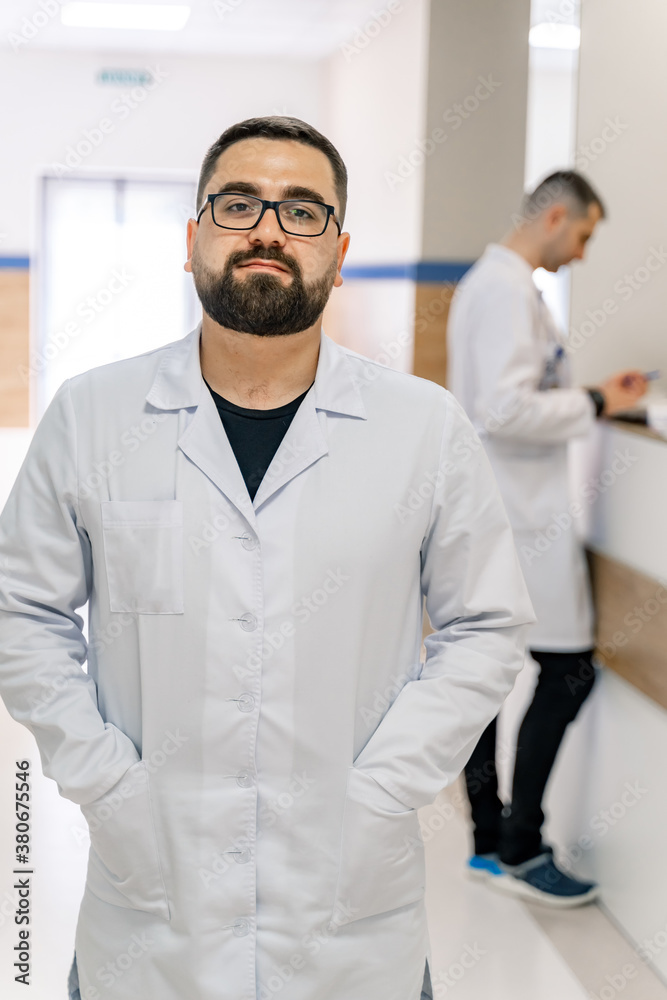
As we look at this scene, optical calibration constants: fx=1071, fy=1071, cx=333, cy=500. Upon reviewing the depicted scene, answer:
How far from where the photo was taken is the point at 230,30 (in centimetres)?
749

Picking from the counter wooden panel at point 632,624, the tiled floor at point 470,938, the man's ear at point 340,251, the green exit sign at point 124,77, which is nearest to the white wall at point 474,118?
the counter wooden panel at point 632,624

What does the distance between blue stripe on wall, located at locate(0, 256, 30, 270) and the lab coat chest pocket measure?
24.5 ft

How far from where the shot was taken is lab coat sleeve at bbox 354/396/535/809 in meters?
1.40

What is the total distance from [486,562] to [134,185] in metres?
7.99

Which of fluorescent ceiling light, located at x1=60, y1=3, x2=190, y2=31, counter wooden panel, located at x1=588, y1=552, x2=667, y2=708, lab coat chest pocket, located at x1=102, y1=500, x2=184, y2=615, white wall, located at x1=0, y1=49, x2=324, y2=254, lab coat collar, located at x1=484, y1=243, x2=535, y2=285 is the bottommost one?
counter wooden panel, located at x1=588, y1=552, x2=667, y2=708

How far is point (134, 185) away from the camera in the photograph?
346 inches

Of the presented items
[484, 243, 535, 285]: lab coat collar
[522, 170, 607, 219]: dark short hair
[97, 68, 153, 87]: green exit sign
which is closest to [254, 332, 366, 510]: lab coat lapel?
[484, 243, 535, 285]: lab coat collar

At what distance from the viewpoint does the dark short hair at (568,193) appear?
2797 millimetres

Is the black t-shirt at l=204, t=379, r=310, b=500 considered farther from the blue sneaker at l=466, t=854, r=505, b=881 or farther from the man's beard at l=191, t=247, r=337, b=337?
the blue sneaker at l=466, t=854, r=505, b=881

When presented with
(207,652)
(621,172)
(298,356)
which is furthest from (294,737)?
(621,172)

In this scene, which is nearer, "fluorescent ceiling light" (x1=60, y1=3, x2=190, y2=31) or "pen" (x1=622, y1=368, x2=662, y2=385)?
"pen" (x1=622, y1=368, x2=662, y2=385)

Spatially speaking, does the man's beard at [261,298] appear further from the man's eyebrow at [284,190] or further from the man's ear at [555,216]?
the man's ear at [555,216]

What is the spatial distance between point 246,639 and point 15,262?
760 centimetres

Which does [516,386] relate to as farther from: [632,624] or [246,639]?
[246,639]
